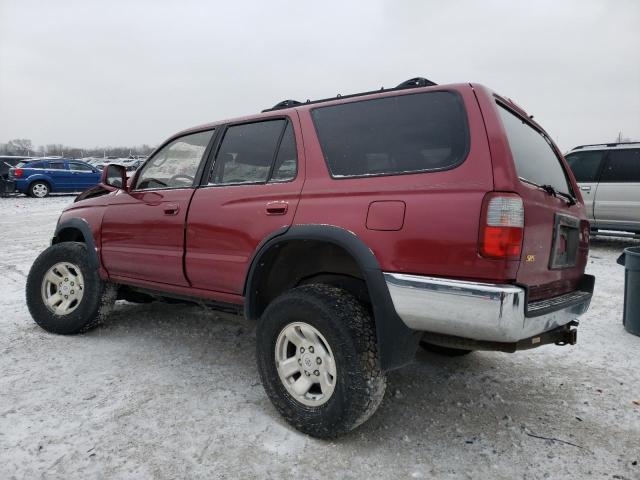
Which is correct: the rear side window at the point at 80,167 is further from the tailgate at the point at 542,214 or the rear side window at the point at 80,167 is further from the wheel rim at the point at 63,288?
the tailgate at the point at 542,214

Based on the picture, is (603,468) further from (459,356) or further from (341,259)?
(341,259)

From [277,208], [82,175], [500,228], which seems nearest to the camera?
[500,228]

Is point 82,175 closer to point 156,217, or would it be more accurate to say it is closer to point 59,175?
point 59,175

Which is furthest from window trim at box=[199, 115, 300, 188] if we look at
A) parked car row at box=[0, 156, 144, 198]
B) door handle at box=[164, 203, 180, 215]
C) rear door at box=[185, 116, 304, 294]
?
parked car row at box=[0, 156, 144, 198]

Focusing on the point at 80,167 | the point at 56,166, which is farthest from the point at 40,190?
the point at 80,167

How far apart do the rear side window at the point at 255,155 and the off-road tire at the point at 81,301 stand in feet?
5.15

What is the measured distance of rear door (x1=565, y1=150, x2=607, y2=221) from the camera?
27.5 feet

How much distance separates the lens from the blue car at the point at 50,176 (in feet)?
57.6

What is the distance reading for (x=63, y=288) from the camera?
4.09 metres

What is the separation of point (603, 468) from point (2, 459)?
293 cm

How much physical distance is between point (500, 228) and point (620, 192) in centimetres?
762

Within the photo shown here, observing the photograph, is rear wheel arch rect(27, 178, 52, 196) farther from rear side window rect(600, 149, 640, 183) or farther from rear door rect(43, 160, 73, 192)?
rear side window rect(600, 149, 640, 183)

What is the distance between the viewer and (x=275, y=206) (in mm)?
2709

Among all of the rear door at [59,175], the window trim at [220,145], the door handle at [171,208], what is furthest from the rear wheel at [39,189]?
the window trim at [220,145]
